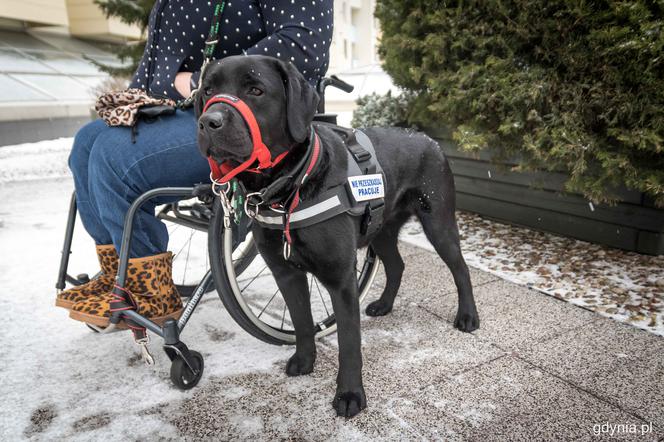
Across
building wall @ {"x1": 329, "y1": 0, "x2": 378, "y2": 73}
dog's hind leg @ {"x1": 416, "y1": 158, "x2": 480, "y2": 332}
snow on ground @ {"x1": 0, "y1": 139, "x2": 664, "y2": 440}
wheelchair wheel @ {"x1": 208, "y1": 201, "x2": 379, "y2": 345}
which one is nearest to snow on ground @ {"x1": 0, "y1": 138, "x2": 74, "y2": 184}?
snow on ground @ {"x1": 0, "y1": 139, "x2": 664, "y2": 440}

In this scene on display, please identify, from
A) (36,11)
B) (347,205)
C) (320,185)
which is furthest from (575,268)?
(36,11)

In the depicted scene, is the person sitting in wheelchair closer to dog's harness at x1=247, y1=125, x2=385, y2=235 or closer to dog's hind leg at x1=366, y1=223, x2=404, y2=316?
dog's harness at x1=247, y1=125, x2=385, y2=235

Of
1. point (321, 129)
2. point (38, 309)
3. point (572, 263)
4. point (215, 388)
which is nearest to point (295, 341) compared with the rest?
point (215, 388)

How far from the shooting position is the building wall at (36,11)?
40.0 feet

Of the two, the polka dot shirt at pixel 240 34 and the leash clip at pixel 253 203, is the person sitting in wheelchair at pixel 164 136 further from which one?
the leash clip at pixel 253 203

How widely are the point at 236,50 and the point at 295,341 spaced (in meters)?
1.40

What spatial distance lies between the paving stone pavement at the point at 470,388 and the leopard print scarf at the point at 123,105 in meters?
1.21

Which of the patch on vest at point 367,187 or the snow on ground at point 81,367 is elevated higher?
the patch on vest at point 367,187

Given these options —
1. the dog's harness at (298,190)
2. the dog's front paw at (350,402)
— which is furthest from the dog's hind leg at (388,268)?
the dog's front paw at (350,402)

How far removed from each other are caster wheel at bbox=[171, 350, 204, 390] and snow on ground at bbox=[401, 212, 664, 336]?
2.25 meters

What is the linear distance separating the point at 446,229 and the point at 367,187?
0.75 metres

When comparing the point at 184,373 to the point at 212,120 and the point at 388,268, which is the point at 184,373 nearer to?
the point at 212,120

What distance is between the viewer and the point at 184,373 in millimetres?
2004

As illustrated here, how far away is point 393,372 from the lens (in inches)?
84.6
